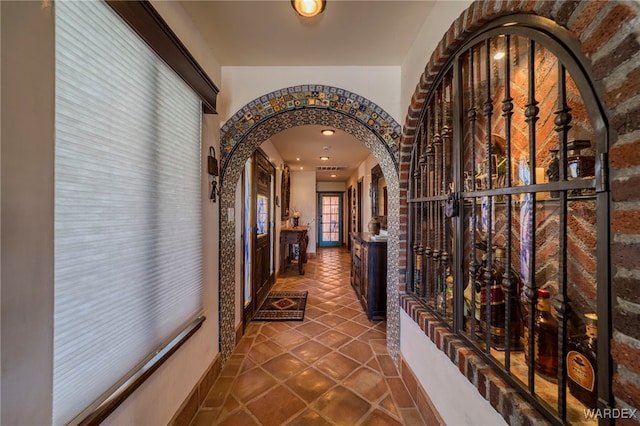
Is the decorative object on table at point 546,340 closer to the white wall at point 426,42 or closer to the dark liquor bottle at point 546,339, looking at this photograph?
the dark liquor bottle at point 546,339

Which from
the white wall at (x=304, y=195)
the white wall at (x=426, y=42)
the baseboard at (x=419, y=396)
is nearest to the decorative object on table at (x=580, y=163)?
the white wall at (x=426, y=42)

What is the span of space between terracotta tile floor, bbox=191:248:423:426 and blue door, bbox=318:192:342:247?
6.33 meters

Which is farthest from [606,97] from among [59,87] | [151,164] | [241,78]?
[241,78]

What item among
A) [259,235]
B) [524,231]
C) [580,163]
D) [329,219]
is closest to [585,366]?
[524,231]

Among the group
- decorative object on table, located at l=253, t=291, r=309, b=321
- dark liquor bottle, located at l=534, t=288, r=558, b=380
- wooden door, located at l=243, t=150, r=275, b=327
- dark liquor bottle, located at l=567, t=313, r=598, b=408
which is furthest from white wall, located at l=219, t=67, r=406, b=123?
decorative object on table, located at l=253, t=291, r=309, b=321

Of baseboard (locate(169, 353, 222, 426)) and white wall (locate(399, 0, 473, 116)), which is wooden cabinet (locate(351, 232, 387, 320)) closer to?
white wall (locate(399, 0, 473, 116))

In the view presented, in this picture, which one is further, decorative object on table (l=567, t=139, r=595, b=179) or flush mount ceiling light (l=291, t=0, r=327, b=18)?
flush mount ceiling light (l=291, t=0, r=327, b=18)

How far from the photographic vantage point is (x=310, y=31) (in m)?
1.71

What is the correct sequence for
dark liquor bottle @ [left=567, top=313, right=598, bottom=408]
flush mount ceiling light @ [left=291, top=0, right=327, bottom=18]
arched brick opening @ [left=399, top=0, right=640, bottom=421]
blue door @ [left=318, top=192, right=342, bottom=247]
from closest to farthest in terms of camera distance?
arched brick opening @ [left=399, top=0, right=640, bottom=421], dark liquor bottle @ [left=567, top=313, right=598, bottom=408], flush mount ceiling light @ [left=291, top=0, right=327, bottom=18], blue door @ [left=318, top=192, right=342, bottom=247]

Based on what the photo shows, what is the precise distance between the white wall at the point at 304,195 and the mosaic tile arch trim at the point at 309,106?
16.1 feet

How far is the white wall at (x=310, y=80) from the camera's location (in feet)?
7.02

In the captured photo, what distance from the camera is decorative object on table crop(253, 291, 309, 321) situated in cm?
307

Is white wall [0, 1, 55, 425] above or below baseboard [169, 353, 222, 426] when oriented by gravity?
above

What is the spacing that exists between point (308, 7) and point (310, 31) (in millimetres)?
280
